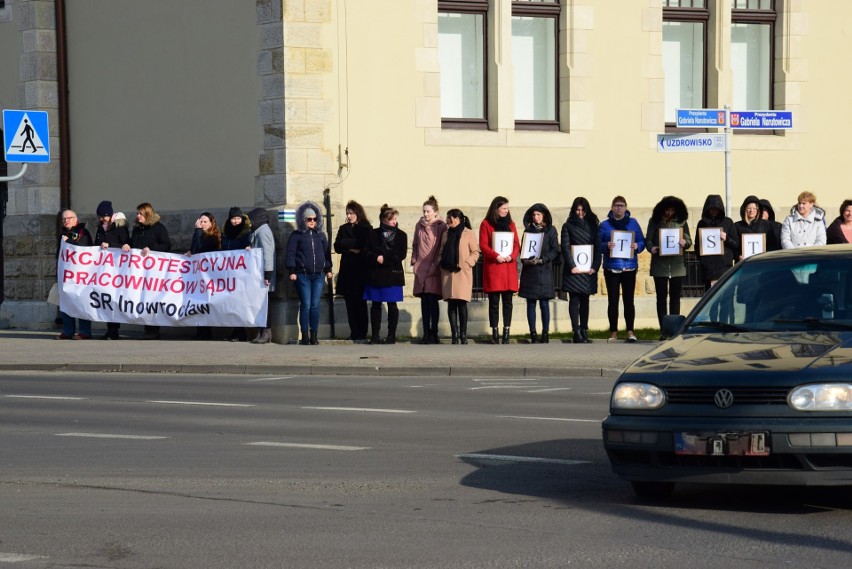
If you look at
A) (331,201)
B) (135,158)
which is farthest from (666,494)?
(135,158)

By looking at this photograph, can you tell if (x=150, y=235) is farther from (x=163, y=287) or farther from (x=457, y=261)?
(x=457, y=261)

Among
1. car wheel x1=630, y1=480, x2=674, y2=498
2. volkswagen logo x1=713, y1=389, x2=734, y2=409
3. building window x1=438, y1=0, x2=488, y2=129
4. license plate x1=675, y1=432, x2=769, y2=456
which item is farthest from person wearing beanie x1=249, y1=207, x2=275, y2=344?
volkswagen logo x1=713, y1=389, x2=734, y2=409

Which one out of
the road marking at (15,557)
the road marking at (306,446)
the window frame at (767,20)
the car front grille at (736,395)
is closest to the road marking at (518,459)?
the road marking at (306,446)

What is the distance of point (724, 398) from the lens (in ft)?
28.0

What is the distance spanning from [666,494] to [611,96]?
1677 centimetres

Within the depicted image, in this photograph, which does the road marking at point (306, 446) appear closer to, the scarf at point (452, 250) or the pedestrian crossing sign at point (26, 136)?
the scarf at point (452, 250)

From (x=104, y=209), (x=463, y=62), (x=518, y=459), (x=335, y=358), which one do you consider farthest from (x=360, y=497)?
(x=463, y=62)

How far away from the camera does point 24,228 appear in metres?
27.0

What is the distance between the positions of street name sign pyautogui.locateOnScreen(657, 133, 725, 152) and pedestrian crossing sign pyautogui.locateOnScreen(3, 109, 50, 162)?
8.57 m

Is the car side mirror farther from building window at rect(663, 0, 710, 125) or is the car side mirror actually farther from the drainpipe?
the drainpipe

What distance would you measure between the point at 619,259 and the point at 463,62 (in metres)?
4.35

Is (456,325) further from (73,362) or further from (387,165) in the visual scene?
(73,362)

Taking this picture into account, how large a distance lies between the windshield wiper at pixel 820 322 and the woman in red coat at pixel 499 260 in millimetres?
12989

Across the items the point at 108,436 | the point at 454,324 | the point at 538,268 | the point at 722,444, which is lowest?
the point at 108,436
